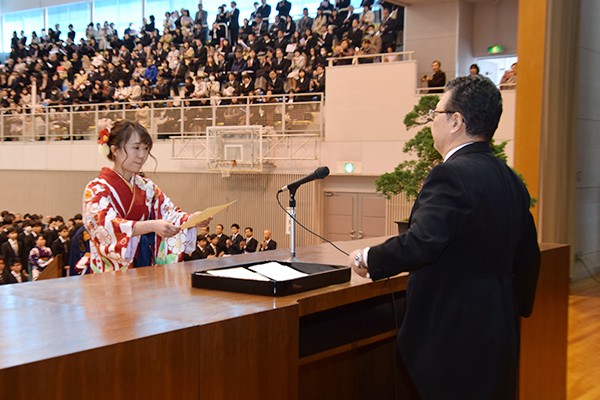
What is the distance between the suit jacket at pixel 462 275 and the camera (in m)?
1.72

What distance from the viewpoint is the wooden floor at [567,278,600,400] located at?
355 centimetres

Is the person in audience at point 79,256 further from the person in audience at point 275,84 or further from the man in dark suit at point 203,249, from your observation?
the person in audience at point 275,84

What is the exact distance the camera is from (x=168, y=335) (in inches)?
57.2

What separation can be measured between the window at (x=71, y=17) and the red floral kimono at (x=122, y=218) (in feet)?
56.8

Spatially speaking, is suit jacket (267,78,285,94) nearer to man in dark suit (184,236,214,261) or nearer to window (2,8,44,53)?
man in dark suit (184,236,214,261)

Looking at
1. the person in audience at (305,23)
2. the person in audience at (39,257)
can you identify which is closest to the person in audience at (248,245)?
the person in audience at (39,257)

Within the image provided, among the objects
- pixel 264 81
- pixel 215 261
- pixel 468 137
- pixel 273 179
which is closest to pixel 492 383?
pixel 468 137

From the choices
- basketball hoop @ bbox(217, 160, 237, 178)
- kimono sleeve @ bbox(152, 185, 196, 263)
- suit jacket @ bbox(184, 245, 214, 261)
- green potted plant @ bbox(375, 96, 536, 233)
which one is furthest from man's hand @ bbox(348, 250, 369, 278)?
basketball hoop @ bbox(217, 160, 237, 178)

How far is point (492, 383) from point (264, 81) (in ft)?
35.8

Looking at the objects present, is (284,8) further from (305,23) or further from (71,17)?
(71,17)

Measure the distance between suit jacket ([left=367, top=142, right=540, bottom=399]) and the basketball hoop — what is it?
9.89 m

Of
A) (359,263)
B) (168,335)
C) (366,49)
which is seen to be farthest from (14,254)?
(168,335)

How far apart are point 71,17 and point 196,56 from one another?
7107 millimetres

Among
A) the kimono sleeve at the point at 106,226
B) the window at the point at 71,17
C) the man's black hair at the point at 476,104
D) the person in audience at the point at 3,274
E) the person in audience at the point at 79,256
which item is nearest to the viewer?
the man's black hair at the point at 476,104
